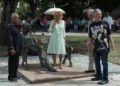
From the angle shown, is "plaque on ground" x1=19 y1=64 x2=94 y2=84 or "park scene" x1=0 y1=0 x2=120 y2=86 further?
"plaque on ground" x1=19 y1=64 x2=94 y2=84

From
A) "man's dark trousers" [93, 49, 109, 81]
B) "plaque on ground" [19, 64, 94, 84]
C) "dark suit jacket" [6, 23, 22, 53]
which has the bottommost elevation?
"plaque on ground" [19, 64, 94, 84]

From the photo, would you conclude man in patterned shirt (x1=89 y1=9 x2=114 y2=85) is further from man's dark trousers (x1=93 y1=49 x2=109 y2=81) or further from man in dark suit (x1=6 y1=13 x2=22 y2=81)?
man in dark suit (x1=6 y1=13 x2=22 y2=81)

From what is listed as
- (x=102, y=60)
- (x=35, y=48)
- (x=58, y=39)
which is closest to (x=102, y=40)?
(x=102, y=60)

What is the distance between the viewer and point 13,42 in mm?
11008

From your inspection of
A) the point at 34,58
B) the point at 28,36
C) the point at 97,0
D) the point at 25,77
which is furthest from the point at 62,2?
the point at 25,77

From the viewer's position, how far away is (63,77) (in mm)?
11133

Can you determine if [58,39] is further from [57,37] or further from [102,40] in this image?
[102,40]

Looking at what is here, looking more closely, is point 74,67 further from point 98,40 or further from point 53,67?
point 98,40

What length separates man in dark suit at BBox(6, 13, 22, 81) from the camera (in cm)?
1090

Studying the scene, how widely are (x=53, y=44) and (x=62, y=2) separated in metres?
9.18

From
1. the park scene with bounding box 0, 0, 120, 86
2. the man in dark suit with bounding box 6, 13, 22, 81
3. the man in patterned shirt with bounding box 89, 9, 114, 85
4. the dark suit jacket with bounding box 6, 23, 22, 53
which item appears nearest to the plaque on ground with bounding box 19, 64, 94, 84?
the park scene with bounding box 0, 0, 120, 86

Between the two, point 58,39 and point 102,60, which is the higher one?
point 58,39

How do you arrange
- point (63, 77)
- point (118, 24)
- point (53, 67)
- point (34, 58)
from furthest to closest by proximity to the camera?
1. point (118, 24)
2. point (34, 58)
3. point (53, 67)
4. point (63, 77)

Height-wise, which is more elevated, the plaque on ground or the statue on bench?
the statue on bench
